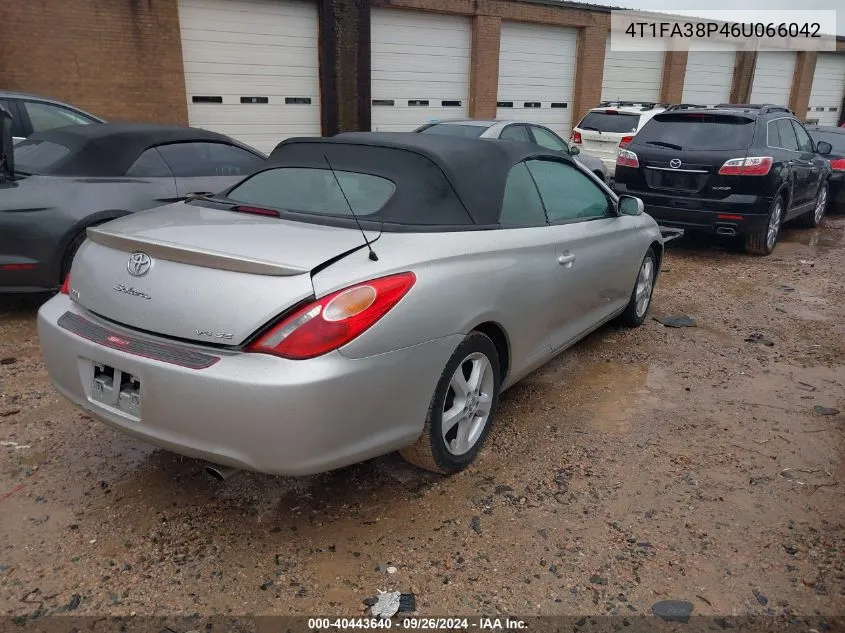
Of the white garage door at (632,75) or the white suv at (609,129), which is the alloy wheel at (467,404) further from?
the white garage door at (632,75)

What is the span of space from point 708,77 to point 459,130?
638 inches

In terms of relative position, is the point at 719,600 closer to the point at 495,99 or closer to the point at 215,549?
the point at 215,549

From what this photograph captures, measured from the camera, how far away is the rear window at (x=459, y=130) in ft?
30.3

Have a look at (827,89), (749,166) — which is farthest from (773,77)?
(749,166)

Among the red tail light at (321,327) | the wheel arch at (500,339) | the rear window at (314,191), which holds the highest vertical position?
the rear window at (314,191)

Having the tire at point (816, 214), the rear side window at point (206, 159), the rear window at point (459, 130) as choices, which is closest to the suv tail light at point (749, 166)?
the tire at point (816, 214)

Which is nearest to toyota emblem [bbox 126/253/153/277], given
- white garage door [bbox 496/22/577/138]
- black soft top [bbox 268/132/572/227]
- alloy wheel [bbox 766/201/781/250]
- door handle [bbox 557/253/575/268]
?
black soft top [bbox 268/132/572/227]

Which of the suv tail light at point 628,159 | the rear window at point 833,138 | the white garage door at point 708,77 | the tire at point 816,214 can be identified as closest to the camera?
the suv tail light at point 628,159

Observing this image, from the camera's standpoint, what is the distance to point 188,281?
97.2 inches

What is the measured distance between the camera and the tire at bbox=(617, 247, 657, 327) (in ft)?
16.9

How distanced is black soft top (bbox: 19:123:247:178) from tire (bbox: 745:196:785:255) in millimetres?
6472

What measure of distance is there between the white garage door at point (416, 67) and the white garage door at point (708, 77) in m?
9.36

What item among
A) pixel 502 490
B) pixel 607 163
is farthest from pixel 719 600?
pixel 607 163

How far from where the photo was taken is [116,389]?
8.38ft
